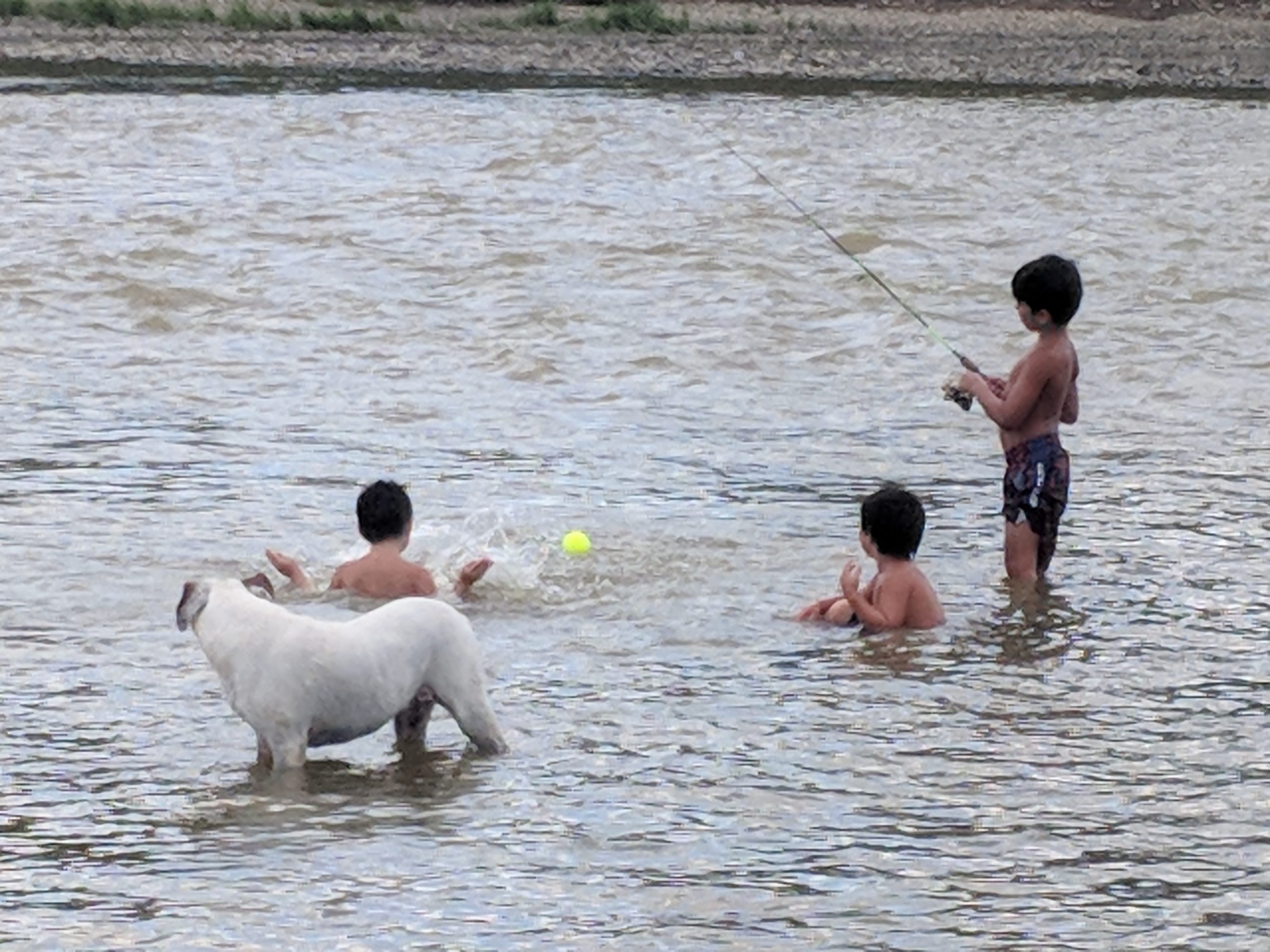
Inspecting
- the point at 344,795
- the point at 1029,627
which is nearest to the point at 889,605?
the point at 1029,627

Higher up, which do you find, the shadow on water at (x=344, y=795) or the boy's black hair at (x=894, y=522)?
the boy's black hair at (x=894, y=522)

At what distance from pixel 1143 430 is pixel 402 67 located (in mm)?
17362

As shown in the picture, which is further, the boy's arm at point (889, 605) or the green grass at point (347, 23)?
the green grass at point (347, 23)

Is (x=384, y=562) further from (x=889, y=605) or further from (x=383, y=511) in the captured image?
(x=889, y=605)

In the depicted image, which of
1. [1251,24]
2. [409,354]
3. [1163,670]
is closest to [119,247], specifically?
[409,354]

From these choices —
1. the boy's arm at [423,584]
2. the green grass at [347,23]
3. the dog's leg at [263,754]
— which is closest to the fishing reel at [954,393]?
the boy's arm at [423,584]

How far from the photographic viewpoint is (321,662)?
5855 millimetres

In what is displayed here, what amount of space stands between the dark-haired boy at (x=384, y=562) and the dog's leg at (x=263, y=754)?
1340 mm

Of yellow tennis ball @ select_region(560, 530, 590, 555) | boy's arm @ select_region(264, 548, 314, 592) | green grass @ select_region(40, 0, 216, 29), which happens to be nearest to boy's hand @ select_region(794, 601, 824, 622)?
yellow tennis ball @ select_region(560, 530, 590, 555)

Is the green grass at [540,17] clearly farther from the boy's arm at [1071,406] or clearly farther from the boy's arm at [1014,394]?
the boy's arm at [1014,394]

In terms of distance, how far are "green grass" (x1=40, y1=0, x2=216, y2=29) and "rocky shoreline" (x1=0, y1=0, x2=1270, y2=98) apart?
0.17m

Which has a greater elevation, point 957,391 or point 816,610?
point 957,391

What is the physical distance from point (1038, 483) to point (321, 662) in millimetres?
3030

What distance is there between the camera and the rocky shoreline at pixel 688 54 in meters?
26.8
